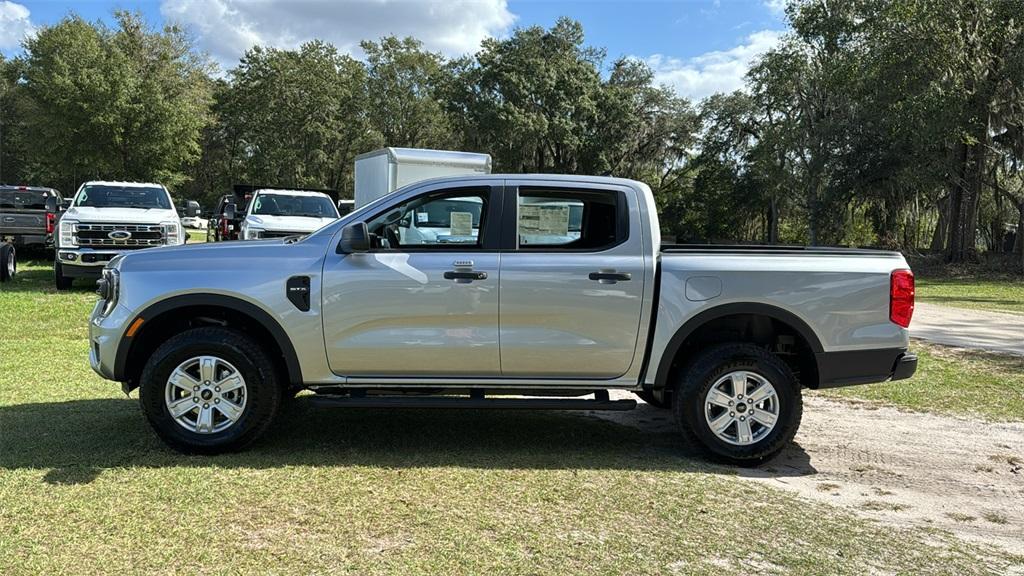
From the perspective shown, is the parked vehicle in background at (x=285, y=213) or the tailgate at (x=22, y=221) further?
the tailgate at (x=22, y=221)

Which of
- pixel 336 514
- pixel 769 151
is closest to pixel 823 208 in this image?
pixel 769 151

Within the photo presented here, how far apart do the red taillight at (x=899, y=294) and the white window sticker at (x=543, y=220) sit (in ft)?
7.17

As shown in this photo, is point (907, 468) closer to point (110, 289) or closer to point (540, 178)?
point (540, 178)

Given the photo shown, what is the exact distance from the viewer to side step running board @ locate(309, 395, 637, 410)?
4734 mm

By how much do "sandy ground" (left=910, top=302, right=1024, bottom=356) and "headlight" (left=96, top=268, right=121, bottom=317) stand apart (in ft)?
33.5

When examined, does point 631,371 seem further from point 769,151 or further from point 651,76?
point 651,76

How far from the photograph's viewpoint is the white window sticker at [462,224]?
500 cm

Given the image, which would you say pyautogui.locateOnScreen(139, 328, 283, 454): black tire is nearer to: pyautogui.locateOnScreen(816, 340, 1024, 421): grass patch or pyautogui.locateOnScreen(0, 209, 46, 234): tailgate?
pyautogui.locateOnScreen(816, 340, 1024, 421): grass patch

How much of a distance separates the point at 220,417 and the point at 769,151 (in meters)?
31.5

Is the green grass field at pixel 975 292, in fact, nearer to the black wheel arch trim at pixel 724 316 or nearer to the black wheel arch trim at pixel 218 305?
the black wheel arch trim at pixel 724 316

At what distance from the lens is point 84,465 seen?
4523 millimetres

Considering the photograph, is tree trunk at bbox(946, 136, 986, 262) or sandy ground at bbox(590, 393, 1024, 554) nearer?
sandy ground at bbox(590, 393, 1024, 554)

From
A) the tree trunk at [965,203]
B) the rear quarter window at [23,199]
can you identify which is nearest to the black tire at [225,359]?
the rear quarter window at [23,199]

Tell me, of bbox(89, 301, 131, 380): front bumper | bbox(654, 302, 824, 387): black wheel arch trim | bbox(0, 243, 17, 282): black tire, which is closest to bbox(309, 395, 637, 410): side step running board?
bbox(654, 302, 824, 387): black wheel arch trim
